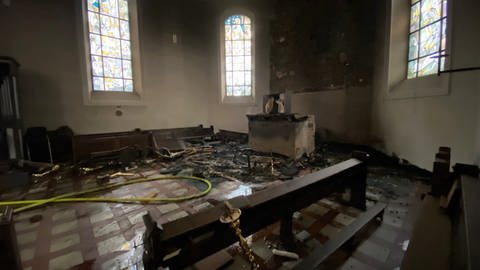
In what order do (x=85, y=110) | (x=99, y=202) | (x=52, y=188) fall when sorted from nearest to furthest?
(x=99, y=202) → (x=52, y=188) → (x=85, y=110)

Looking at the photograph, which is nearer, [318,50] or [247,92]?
[318,50]

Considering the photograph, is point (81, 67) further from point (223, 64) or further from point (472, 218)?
point (472, 218)

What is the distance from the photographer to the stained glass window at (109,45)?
4.65 metres

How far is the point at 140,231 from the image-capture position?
1667mm

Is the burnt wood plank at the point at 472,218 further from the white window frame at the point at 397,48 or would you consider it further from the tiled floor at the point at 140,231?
the white window frame at the point at 397,48

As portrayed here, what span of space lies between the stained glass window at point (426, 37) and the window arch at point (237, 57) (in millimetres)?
3901

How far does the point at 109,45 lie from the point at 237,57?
3.54m

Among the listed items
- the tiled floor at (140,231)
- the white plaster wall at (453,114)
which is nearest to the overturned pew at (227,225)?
the tiled floor at (140,231)

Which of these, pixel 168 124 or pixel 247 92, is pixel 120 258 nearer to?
pixel 168 124

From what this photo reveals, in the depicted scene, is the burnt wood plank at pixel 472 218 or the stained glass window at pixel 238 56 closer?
the burnt wood plank at pixel 472 218

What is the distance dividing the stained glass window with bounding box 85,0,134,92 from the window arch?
2.77 m

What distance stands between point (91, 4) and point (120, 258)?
5.67 m

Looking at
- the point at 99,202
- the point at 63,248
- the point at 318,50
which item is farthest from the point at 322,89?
the point at 63,248

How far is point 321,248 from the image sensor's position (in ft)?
4.33
